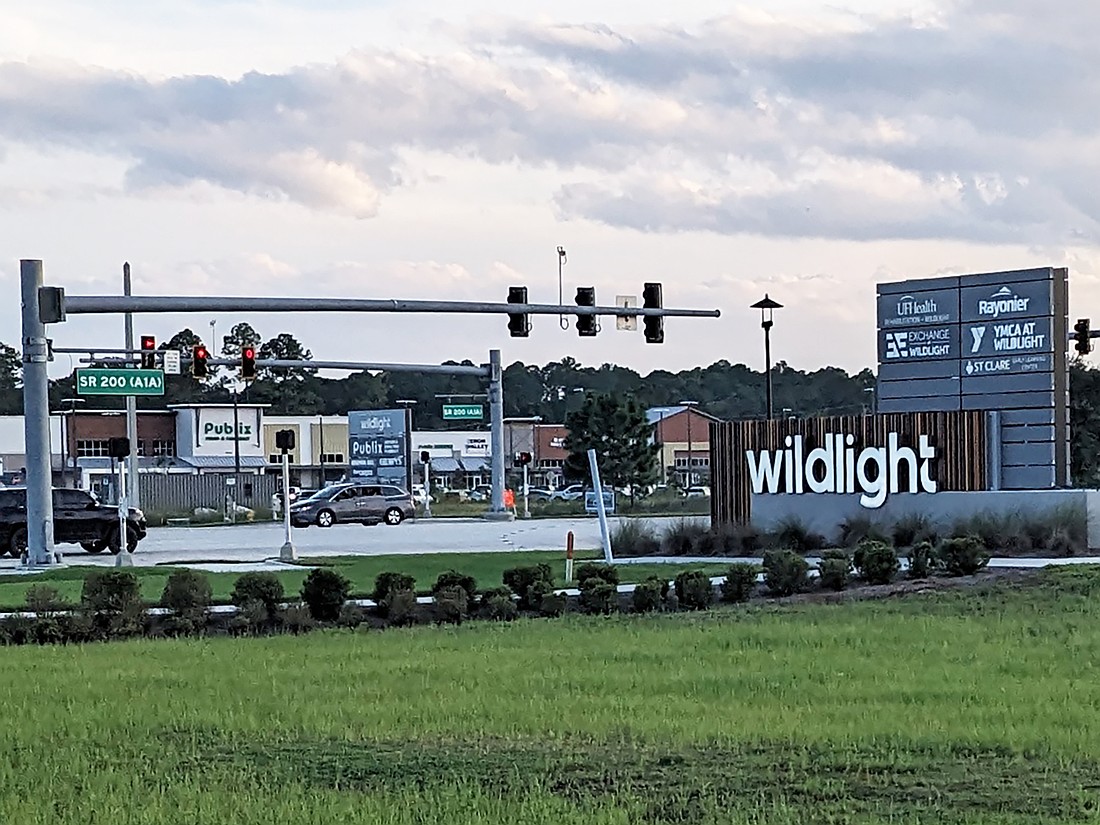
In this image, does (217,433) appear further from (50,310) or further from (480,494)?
(50,310)

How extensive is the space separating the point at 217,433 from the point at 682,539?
80912 mm

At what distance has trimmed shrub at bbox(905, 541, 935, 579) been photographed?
26016 mm

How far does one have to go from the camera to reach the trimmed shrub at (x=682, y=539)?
36438 mm

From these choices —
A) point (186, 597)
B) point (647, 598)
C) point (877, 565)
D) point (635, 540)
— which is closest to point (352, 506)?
point (635, 540)

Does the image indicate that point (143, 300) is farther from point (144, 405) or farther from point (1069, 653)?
point (144, 405)

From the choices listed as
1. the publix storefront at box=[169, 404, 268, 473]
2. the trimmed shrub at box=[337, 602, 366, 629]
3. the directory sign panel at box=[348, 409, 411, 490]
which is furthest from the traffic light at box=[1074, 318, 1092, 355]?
the publix storefront at box=[169, 404, 268, 473]

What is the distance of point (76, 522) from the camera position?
41.2 meters

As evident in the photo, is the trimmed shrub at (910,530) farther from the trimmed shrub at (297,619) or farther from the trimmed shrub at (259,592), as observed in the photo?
the trimmed shrub at (297,619)

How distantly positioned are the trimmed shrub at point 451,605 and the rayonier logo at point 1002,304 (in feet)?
62.7

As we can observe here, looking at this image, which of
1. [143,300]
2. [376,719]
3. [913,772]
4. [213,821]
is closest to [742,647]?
[376,719]

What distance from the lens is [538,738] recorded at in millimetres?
11039

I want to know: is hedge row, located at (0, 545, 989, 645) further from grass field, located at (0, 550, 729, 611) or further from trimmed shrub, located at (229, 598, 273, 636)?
grass field, located at (0, 550, 729, 611)

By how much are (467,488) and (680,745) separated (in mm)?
116896

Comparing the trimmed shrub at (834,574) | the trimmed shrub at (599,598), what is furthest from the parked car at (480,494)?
the trimmed shrub at (599,598)
